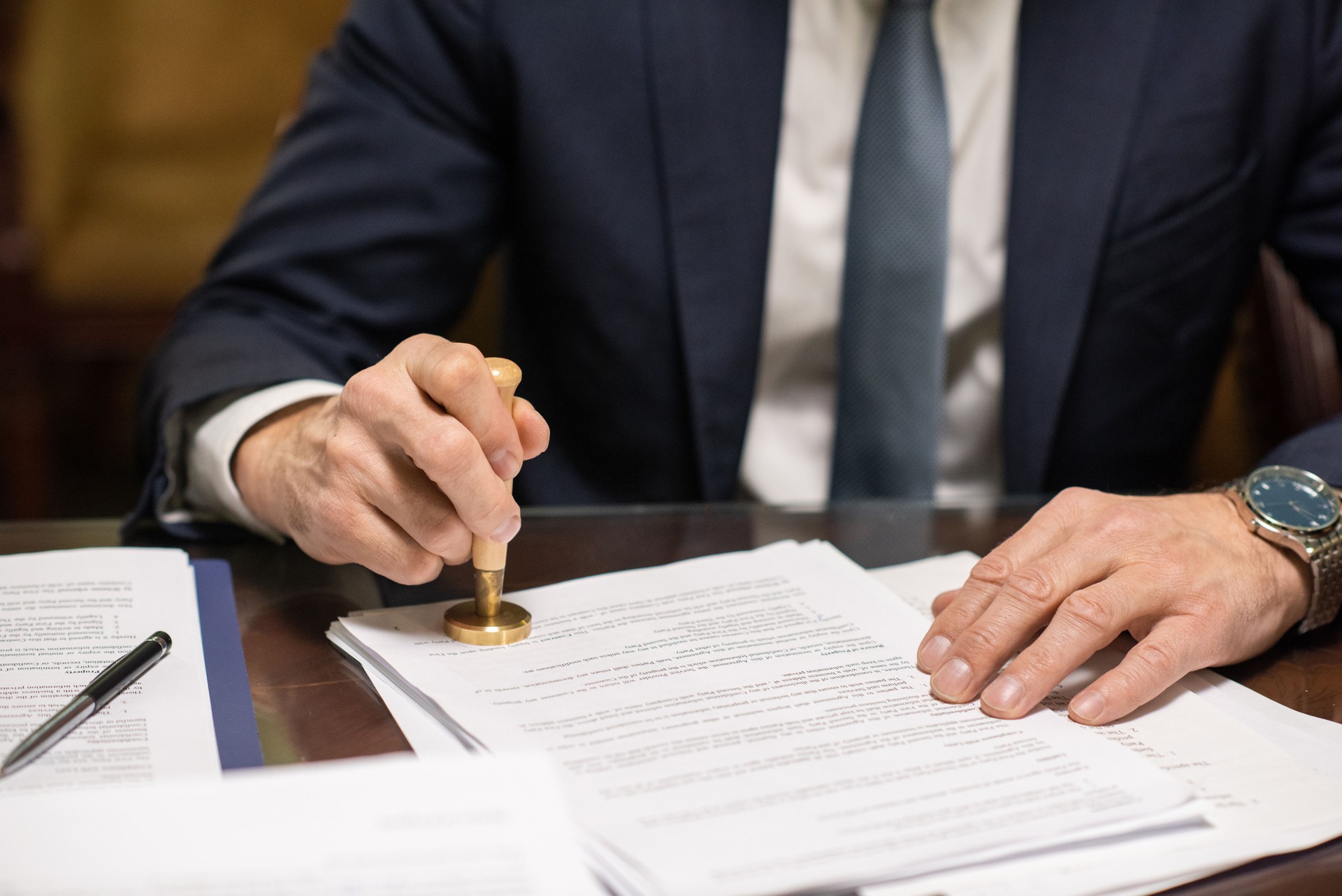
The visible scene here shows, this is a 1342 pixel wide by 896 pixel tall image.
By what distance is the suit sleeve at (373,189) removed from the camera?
39.6 inches

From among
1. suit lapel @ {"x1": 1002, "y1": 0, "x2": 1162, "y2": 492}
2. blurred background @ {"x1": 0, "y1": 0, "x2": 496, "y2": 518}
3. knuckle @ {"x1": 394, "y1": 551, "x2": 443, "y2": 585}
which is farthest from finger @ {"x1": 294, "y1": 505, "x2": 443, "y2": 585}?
blurred background @ {"x1": 0, "y1": 0, "x2": 496, "y2": 518}

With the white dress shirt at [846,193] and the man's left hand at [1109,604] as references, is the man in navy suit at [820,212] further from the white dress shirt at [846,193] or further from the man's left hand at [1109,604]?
the man's left hand at [1109,604]

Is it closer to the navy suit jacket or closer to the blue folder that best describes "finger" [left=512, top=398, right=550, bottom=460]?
the blue folder

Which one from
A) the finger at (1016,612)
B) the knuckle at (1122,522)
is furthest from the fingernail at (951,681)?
the knuckle at (1122,522)

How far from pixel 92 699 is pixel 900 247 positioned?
0.71 metres

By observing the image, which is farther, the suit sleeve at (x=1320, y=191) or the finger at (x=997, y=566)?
the suit sleeve at (x=1320, y=191)

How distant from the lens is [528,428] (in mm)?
602

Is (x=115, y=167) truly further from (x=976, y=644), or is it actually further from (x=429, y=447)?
(x=976, y=644)

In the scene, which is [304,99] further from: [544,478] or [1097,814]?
[1097,814]

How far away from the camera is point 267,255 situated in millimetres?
1006

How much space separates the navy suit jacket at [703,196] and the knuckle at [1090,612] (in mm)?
450

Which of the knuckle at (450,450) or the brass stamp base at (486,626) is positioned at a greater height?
the knuckle at (450,450)

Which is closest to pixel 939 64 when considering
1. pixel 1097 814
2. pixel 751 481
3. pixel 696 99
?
pixel 696 99

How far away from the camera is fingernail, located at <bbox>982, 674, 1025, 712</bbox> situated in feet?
1.75
